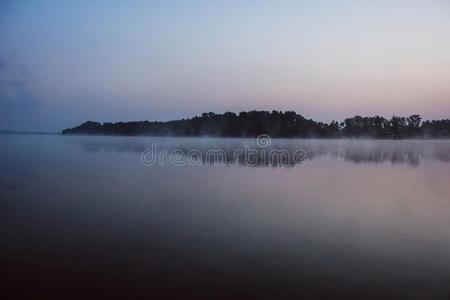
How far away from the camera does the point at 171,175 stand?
734 inches

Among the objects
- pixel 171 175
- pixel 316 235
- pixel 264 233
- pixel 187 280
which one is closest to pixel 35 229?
pixel 187 280

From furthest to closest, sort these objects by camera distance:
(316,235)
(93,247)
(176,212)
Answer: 1. (176,212)
2. (316,235)
3. (93,247)

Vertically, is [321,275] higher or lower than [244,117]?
lower

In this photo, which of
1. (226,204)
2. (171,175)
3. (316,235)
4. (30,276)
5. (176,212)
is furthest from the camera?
(171,175)

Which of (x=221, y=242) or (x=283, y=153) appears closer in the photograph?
(x=221, y=242)

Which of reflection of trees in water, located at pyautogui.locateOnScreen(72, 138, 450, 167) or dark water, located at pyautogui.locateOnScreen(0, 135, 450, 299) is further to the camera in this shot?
reflection of trees in water, located at pyautogui.locateOnScreen(72, 138, 450, 167)

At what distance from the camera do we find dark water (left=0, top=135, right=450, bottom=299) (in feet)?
18.5

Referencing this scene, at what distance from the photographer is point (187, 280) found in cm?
584

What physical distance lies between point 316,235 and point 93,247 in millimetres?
4499

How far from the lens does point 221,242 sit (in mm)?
7605

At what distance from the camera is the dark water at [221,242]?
5629mm

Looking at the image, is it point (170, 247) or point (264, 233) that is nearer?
point (170, 247)

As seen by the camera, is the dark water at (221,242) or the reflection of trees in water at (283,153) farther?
the reflection of trees in water at (283,153)

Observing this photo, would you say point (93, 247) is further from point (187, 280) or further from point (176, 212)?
point (176, 212)
